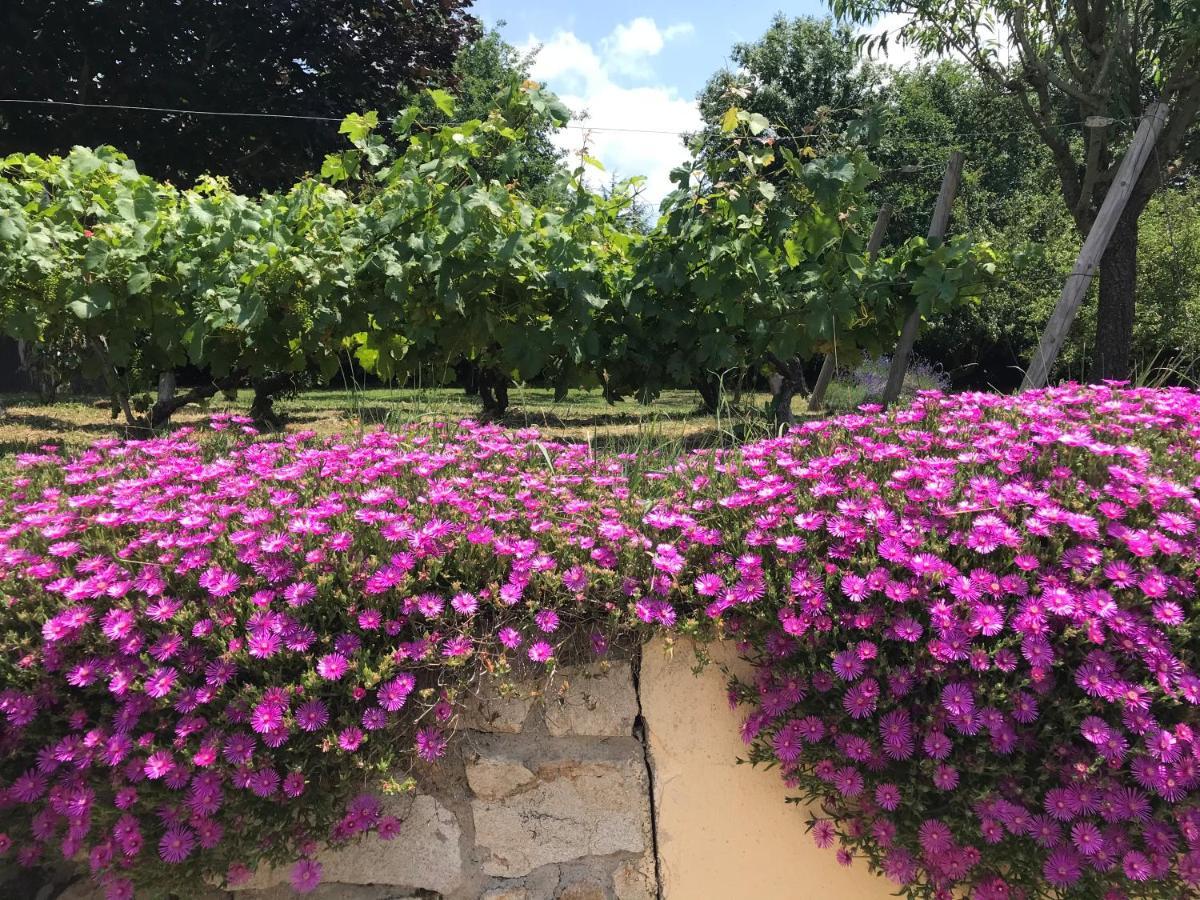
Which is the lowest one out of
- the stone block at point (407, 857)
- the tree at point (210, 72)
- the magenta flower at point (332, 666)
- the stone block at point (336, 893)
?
the stone block at point (336, 893)

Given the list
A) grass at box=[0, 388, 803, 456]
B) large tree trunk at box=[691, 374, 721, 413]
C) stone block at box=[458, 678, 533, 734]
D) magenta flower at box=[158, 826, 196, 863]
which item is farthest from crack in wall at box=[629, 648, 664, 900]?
large tree trunk at box=[691, 374, 721, 413]

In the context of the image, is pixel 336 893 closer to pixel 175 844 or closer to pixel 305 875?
pixel 305 875

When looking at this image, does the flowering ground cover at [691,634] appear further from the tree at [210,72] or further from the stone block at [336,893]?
the tree at [210,72]

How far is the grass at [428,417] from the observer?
380 cm

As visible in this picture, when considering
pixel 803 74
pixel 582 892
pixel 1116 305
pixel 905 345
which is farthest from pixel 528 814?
pixel 803 74

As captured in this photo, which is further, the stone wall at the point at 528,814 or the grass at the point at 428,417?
the grass at the point at 428,417

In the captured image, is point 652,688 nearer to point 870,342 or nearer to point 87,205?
point 870,342

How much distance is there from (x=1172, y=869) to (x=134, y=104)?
50.6 feet

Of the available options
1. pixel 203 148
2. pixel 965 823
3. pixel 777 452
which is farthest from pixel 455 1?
pixel 965 823

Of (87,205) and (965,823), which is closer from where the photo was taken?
(965,823)

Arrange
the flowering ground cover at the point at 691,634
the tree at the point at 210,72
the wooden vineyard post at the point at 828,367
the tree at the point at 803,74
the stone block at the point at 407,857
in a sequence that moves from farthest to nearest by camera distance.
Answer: the tree at the point at 803,74, the tree at the point at 210,72, the wooden vineyard post at the point at 828,367, the stone block at the point at 407,857, the flowering ground cover at the point at 691,634

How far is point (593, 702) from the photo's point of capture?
1.83 m

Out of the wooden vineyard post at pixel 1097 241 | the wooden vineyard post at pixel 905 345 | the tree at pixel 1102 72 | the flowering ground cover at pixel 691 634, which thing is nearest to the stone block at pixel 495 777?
the flowering ground cover at pixel 691 634

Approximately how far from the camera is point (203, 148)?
13.4 metres
